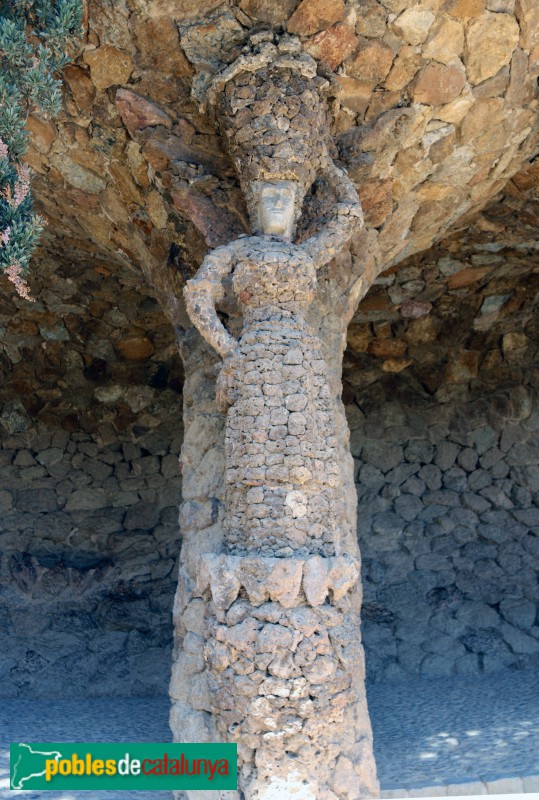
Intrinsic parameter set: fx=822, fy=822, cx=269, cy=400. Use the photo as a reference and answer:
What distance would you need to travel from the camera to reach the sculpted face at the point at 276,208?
135 inches

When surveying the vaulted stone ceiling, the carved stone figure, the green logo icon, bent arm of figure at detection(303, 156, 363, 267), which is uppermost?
the vaulted stone ceiling

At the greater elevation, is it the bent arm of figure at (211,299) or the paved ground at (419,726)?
the bent arm of figure at (211,299)

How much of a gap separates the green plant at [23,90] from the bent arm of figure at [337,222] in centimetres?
112

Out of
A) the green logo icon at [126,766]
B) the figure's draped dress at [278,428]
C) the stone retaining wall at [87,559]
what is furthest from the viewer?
the stone retaining wall at [87,559]

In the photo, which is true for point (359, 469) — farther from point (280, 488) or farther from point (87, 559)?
point (280, 488)

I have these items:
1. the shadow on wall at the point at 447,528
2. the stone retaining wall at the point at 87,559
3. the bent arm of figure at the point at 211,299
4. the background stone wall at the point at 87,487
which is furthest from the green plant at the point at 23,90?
the shadow on wall at the point at 447,528

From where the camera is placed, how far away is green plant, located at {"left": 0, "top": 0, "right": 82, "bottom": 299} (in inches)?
121

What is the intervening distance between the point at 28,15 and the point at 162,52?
57 cm

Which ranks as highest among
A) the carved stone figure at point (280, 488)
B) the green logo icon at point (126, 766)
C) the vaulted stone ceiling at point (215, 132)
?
the vaulted stone ceiling at point (215, 132)

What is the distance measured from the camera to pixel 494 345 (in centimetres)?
611

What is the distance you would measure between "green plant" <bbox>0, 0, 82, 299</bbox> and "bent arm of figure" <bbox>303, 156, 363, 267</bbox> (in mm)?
1120

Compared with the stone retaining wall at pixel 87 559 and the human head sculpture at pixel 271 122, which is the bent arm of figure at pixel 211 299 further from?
the stone retaining wall at pixel 87 559

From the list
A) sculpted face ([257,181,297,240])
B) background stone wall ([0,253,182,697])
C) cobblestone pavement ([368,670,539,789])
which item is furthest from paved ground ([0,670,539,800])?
sculpted face ([257,181,297,240])

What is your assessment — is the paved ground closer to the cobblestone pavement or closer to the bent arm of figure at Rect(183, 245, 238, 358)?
the cobblestone pavement
